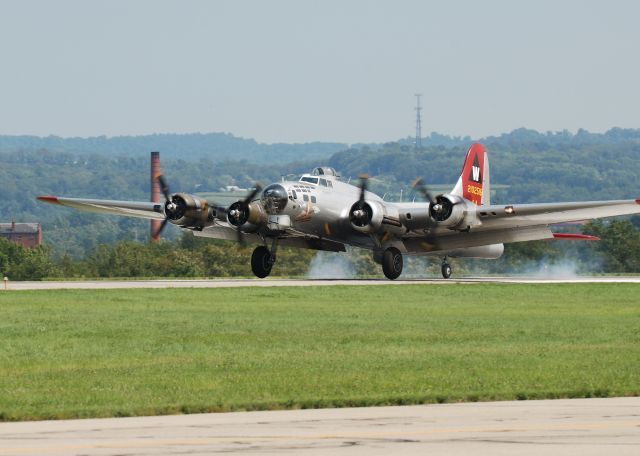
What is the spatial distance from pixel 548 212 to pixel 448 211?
3.83 metres

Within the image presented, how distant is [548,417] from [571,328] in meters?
13.8

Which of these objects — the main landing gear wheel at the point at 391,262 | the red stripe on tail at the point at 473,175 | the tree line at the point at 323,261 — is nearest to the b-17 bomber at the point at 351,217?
the main landing gear wheel at the point at 391,262

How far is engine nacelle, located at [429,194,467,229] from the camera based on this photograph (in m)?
49.4

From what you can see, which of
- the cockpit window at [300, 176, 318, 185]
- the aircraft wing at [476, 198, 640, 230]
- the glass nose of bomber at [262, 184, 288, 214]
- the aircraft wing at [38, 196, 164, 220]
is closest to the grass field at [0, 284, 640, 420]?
the aircraft wing at [476, 198, 640, 230]

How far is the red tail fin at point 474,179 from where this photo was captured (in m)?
59.3

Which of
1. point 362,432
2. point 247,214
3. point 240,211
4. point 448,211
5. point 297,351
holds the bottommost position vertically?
point 297,351

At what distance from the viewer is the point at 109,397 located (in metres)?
18.0

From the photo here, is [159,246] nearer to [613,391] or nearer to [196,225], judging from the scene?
[196,225]

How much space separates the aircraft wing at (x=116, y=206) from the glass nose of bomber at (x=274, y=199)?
5.66m

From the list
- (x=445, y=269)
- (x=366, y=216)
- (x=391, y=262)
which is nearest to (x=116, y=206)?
(x=366, y=216)

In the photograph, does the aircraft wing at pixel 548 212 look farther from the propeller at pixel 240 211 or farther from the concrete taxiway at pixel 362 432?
the concrete taxiway at pixel 362 432

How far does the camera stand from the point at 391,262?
171ft

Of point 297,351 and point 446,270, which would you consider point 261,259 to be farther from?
point 297,351

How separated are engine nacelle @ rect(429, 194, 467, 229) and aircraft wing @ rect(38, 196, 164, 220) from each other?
457 inches
